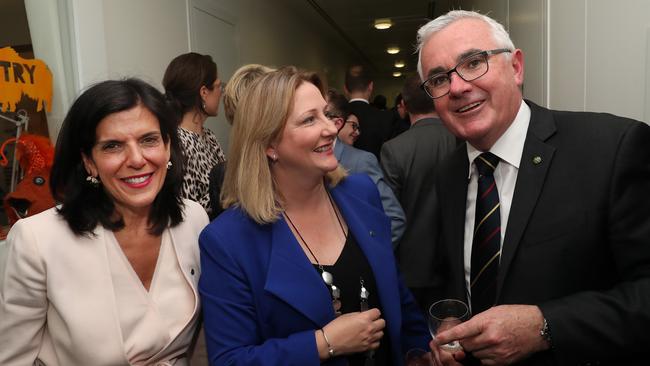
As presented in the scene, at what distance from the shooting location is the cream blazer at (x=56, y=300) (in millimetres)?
1387

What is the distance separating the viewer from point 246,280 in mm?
1452

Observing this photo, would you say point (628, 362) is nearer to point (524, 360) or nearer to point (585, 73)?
point (524, 360)

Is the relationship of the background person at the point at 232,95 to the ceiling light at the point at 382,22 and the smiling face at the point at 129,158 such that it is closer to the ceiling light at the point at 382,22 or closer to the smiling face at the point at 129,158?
the smiling face at the point at 129,158

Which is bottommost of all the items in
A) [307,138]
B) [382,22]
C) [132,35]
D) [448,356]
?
[448,356]

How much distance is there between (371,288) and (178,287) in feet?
2.10

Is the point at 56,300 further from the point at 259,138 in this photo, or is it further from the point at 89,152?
the point at 259,138

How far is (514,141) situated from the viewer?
4.79 feet

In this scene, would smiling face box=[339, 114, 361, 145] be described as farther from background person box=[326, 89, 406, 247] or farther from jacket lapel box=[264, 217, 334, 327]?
jacket lapel box=[264, 217, 334, 327]

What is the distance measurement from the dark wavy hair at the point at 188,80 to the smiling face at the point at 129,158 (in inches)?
63.1

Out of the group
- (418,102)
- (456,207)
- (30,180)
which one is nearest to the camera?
(456,207)

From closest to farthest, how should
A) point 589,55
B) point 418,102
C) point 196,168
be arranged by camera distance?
point 589,55, point 196,168, point 418,102

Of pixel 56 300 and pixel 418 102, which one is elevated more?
pixel 418 102

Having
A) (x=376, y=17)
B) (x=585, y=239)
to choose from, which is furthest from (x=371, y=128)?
(x=376, y=17)

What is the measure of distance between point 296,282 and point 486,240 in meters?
0.59
